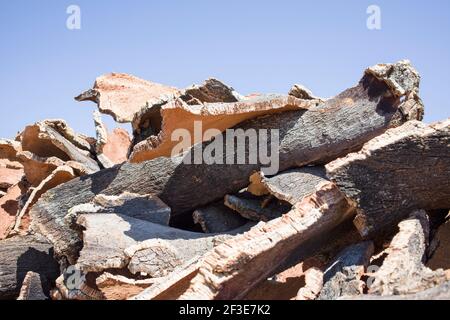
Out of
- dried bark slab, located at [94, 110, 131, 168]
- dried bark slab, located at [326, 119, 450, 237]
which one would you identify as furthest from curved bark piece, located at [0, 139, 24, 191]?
dried bark slab, located at [326, 119, 450, 237]

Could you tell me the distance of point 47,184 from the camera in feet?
16.0

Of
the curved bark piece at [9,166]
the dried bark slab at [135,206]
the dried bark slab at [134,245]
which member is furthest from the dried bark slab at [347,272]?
the curved bark piece at [9,166]

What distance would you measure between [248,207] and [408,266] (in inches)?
61.6

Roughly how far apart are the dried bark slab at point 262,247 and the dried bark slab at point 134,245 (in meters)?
0.65

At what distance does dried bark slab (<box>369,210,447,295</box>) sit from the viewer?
2551mm

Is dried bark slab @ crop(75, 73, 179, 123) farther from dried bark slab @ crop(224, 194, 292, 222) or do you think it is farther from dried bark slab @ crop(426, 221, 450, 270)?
dried bark slab @ crop(426, 221, 450, 270)

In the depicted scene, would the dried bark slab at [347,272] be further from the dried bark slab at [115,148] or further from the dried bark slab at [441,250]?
the dried bark slab at [115,148]

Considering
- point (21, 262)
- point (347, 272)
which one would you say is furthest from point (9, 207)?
point (347, 272)

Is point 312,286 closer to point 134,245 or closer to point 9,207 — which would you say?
point 134,245

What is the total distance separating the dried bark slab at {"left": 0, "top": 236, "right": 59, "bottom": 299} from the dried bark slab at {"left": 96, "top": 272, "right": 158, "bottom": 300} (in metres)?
1.04

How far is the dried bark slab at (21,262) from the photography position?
4230 mm
